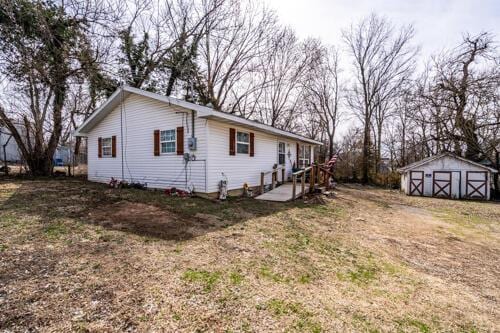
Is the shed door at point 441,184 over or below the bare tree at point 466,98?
below

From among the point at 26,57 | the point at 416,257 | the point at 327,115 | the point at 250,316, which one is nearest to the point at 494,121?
the point at 327,115

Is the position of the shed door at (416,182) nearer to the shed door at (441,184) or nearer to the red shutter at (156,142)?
the shed door at (441,184)

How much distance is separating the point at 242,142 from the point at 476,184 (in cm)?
1313

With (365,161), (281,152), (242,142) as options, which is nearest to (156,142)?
(242,142)

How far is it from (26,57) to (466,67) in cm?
2333

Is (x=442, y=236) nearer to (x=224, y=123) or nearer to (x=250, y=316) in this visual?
(x=250, y=316)

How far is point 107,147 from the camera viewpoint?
11.6m

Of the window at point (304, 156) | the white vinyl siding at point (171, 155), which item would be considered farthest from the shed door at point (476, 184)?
the white vinyl siding at point (171, 155)

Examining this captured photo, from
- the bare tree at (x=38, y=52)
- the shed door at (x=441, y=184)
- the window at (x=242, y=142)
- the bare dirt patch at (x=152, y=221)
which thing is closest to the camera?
the bare dirt patch at (x=152, y=221)

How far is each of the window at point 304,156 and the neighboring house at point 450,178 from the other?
19.5 ft

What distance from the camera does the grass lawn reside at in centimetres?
232

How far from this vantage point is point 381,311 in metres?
2.56

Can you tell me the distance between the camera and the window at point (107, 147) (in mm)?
11395

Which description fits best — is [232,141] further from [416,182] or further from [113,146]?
[416,182]
